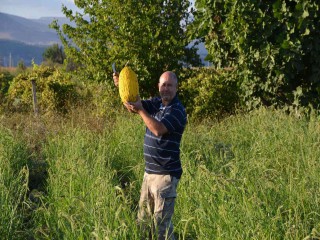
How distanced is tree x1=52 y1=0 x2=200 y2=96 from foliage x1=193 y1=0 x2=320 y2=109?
2.83 ft

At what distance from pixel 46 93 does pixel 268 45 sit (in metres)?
7.32

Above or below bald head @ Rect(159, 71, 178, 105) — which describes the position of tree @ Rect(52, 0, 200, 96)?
above

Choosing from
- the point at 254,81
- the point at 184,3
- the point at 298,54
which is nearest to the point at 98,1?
the point at 184,3

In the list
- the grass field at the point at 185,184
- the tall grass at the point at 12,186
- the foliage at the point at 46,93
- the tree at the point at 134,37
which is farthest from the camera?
the foliage at the point at 46,93

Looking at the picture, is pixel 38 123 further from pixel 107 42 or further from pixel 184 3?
pixel 184 3

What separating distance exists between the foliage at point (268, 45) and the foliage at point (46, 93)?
219 inches

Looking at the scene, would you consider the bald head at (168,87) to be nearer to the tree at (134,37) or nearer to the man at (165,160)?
the man at (165,160)

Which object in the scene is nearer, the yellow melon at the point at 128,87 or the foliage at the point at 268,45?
the yellow melon at the point at 128,87

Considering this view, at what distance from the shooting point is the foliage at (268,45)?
7.93 meters

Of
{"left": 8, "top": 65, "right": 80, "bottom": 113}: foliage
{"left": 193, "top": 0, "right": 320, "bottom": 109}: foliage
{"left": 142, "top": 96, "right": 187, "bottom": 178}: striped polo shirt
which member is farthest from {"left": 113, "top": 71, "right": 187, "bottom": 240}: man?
{"left": 8, "top": 65, "right": 80, "bottom": 113}: foliage

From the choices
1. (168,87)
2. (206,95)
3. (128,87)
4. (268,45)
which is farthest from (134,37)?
(168,87)

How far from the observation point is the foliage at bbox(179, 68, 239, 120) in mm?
10617

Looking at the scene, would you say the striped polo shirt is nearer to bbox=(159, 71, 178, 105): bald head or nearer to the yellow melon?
bbox=(159, 71, 178, 105): bald head

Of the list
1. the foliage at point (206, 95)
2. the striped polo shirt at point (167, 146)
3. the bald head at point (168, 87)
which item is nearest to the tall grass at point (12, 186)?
the striped polo shirt at point (167, 146)
